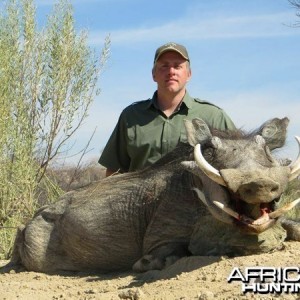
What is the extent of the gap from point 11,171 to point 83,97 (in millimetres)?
1503

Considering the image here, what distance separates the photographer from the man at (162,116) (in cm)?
777

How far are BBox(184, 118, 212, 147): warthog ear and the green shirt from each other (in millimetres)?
1246

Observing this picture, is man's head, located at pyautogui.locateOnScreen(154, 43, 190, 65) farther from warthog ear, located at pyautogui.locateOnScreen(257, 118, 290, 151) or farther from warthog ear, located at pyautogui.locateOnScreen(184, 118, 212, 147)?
warthog ear, located at pyautogui.locateOnScreen(257, 118, 290, 151)

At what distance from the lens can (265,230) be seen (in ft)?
18.7

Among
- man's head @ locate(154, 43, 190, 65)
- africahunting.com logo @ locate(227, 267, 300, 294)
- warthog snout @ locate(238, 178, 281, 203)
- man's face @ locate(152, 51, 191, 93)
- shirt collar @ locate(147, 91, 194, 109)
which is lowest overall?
africahunting.com logo @ locate(227, 267, 300, 294)

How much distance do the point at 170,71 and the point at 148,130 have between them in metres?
0.62

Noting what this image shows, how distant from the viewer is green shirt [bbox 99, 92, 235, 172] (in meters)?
7.78

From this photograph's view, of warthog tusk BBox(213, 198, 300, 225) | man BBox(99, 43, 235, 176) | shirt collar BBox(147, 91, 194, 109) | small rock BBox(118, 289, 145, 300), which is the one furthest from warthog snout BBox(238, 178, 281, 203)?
shirt collar BBox(147, 91, 194, 109)

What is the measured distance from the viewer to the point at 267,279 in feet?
16.2

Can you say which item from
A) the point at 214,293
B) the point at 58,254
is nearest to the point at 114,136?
the point at 58,254

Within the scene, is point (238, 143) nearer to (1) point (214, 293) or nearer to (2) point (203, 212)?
(2) point (203, 212)

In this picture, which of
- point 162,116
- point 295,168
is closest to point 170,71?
point 162,116

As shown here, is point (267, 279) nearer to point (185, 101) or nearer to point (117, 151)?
point (185, 101)

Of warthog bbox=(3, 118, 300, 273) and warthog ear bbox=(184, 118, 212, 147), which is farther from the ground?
→ warthog ear bbox=(184, 118, 212, 147)
